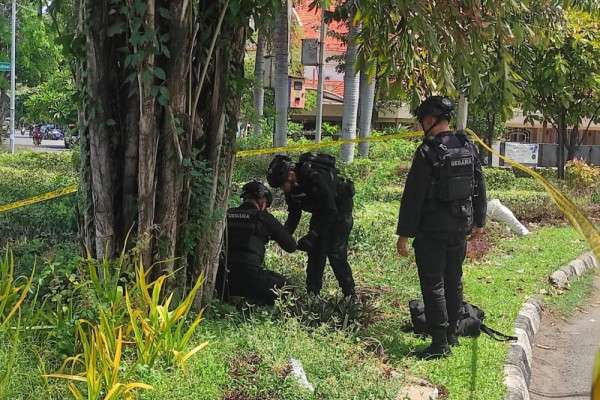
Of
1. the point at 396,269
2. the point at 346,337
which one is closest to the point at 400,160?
the point at 396,269

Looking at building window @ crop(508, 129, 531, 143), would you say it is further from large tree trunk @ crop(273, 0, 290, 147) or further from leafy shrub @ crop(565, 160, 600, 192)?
large tree trunk @ crop(273, 0, 290, 147)

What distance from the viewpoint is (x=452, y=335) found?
5219mm

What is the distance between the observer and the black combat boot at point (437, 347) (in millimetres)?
4871

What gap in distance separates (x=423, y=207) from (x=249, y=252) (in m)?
1.40

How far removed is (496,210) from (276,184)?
20.5 ft

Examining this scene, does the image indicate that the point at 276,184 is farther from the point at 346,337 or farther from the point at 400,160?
the point at 400,160

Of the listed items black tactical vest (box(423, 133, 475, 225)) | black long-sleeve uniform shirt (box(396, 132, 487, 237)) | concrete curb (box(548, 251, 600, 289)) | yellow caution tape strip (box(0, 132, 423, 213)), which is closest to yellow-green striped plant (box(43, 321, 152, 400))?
black long-sleeve uniform shirt (box(396, 132, 487, 237))

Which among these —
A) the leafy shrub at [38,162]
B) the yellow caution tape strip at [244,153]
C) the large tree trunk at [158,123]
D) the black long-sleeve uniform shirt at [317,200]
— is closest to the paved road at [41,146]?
the leafy shrub at [38,162]

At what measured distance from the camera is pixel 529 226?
1183cm

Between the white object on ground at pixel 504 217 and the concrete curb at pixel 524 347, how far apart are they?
2.32m

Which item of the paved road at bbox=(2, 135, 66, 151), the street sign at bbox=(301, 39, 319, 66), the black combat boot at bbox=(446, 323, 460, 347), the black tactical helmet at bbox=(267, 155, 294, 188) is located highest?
the street sign at bbox=(301, 39, 319, 66)

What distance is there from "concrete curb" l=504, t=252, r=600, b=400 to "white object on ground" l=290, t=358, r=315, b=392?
1408mm

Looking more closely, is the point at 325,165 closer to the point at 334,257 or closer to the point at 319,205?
the point at 319,205

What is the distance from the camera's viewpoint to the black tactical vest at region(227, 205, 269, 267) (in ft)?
17.7
